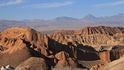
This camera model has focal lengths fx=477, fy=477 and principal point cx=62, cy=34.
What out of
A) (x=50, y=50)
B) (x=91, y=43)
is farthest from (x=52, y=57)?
(x=91, y=43)

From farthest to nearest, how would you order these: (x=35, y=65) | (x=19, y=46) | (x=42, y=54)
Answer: (x=42, y=54) → (x=19, y=46) → (x=35, y=65)

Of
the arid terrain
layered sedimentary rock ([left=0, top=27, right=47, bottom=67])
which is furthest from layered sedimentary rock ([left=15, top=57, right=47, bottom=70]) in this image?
layered sedimentary rock ([left=0, top=27, right=47, bottom=67])

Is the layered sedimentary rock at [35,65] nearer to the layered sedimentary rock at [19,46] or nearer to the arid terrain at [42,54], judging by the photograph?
the arid terrain at [42,54]

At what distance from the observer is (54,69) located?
2756 inches

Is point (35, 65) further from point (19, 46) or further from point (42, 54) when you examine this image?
point (42, 54)

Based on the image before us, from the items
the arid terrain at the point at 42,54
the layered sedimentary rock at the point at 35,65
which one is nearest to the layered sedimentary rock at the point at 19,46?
the arid terrain at the point at 42,54

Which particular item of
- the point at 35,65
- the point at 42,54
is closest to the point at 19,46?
the point at 42,54

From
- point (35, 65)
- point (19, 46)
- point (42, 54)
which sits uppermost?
point (19, 46)

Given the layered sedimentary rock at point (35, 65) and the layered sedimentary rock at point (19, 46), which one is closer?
the layered sedimentary rock at point (35, 65)

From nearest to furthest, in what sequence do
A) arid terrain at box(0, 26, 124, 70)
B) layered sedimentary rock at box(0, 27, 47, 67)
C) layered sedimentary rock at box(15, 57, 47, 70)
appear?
layered sedimentary rock at box(15, 57, 47, 70) < arid terrain at box(0, 26, 124, 70) < layered sedimentary rock at box(0, 27, 47, 67)

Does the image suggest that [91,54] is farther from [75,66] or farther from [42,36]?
[75,66]

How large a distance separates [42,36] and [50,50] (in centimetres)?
559

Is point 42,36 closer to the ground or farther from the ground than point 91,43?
farther from the ground

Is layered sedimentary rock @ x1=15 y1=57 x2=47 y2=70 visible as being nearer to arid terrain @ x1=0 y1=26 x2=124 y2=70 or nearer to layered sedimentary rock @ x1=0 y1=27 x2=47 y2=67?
arid terrain @ x1=0 y1=26 x2=124 y2=70
